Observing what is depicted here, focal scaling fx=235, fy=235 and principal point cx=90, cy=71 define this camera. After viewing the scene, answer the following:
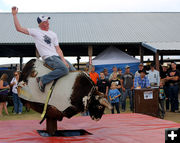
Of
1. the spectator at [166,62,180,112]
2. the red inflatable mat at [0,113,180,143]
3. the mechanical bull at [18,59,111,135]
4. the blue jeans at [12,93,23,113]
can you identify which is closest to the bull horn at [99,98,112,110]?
the mechanical bull at [18,59,111,135]

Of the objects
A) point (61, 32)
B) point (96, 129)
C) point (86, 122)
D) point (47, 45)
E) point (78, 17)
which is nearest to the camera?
point (47, 45)

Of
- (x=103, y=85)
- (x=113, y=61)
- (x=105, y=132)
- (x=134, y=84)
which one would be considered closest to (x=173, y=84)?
(x=134, y=84)

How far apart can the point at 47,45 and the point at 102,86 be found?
4.75 metres

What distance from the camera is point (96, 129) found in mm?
4133

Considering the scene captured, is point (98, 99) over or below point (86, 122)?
over

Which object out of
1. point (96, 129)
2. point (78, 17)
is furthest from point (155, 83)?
point (78, 17)

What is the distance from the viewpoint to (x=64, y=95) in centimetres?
346

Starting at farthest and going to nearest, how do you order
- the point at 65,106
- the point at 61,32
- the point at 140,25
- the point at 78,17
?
the point at 78,17 → the point at 140,25 → the point at 61,32 → the point at 65,106

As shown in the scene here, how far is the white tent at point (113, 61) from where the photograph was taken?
13617 millimetres

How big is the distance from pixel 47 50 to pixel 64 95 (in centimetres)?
80

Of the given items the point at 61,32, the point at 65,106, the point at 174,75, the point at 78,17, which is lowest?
the point at 65,106

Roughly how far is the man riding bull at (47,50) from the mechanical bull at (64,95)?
0.11 m

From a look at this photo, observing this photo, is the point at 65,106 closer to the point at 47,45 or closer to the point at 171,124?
the point at 47,45

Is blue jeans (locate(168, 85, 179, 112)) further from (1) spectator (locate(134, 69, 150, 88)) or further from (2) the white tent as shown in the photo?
(2) the white tent
